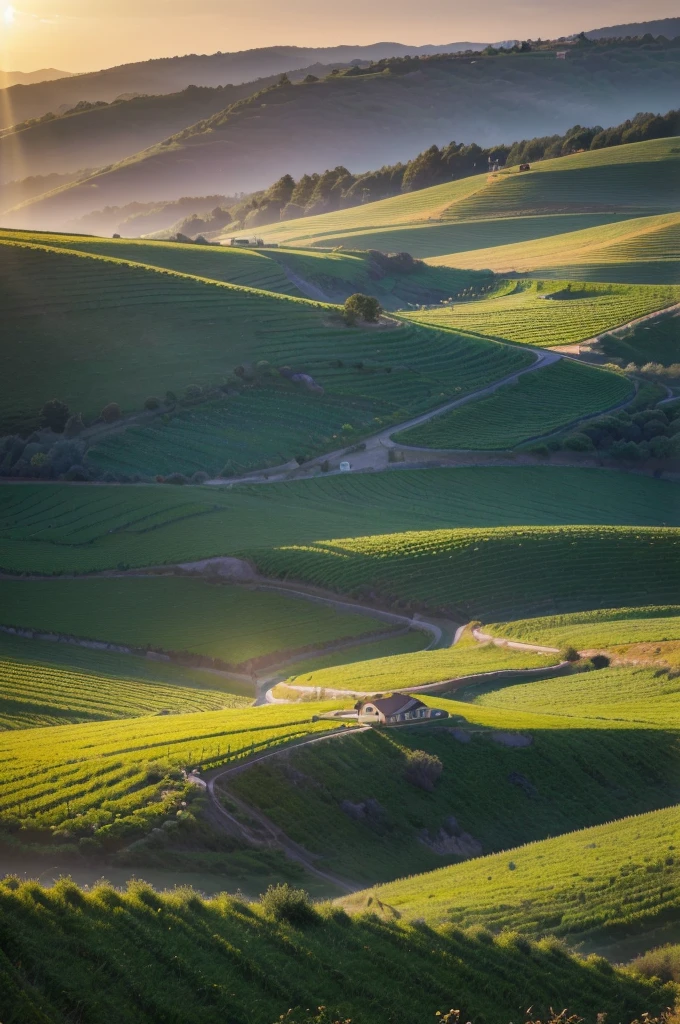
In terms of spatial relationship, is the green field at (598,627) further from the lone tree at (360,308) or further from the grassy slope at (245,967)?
the lone tree at (360,308)

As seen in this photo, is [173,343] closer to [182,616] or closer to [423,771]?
[182,616]

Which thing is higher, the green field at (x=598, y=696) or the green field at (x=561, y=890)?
the green field at (x=561, y=890)

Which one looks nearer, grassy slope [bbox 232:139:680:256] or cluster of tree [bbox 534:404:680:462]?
cluster of tree [bbox 534:404:680:462]

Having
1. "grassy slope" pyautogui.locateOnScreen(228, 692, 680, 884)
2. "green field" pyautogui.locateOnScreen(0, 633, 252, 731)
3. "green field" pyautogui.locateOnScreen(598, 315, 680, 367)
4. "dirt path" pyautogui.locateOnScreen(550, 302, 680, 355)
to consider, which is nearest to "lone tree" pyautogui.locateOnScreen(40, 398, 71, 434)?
"green field" pyautogui.locateOnScreen(0, 633, 252, 731)

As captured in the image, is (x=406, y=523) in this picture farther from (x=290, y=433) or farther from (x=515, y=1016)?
(x=515, y=1016)

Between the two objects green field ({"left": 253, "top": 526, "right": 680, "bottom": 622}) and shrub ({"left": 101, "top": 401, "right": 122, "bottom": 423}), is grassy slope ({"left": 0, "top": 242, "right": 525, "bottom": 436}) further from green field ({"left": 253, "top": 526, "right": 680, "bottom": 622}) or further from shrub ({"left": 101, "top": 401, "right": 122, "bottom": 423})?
green field ({"left": 253, "top": 526, "right": 680, "bottom": 622})

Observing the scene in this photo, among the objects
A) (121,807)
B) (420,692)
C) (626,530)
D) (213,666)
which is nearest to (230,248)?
(626,530)

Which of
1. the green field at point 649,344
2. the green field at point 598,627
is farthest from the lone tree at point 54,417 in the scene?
the green field at point 649,344
